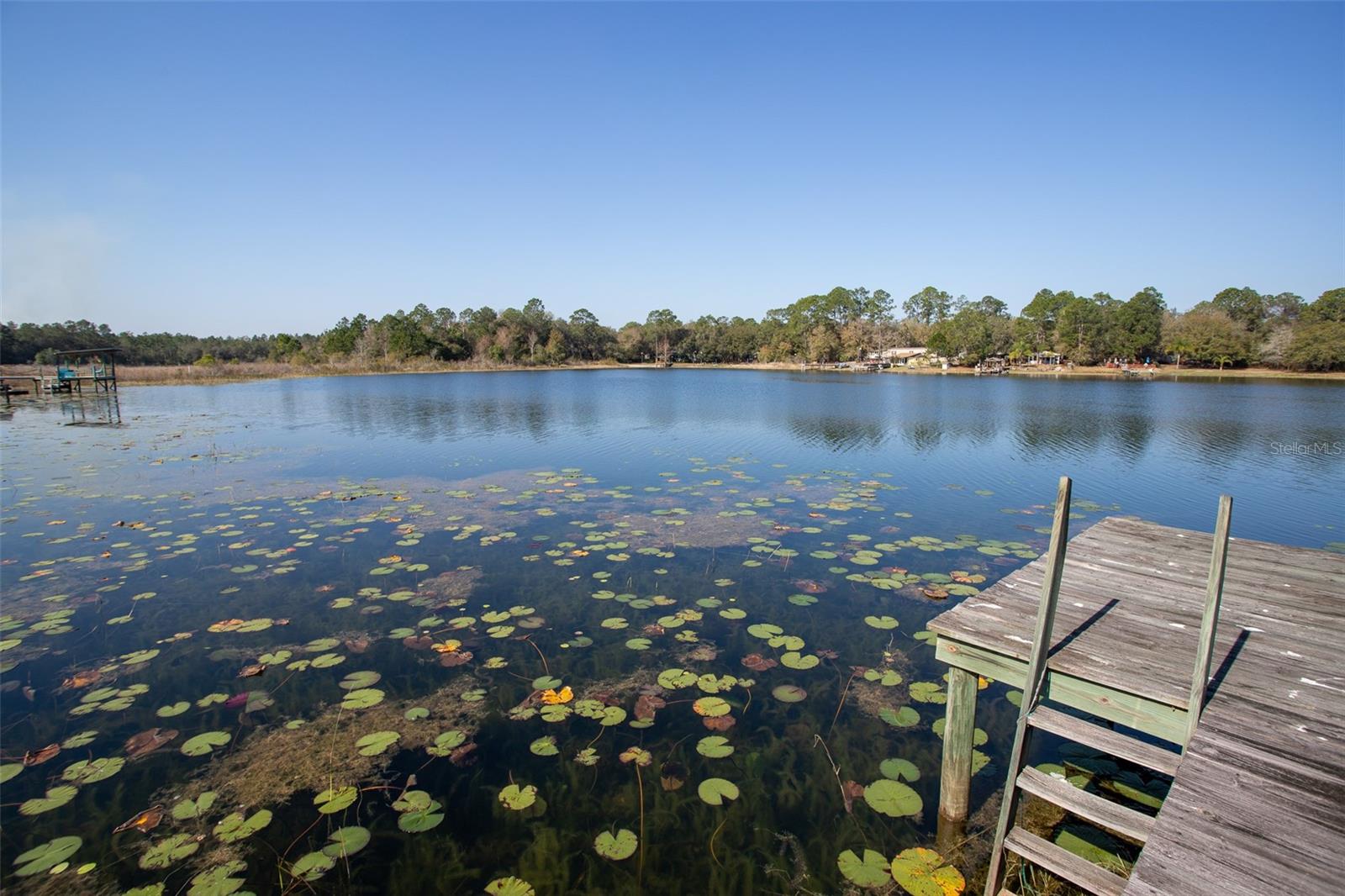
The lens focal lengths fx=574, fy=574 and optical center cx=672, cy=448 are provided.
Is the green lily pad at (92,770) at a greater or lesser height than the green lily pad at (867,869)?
greater

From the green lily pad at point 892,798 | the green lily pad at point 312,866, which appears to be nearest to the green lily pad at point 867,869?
the green lily pad at point 892,798

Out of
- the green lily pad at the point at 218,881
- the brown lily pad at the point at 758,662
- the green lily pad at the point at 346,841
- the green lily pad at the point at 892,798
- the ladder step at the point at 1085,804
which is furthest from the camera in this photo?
the brown lily pad at the point at 758,662

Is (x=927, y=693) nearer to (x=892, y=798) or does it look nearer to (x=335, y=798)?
(x=892, y=798)

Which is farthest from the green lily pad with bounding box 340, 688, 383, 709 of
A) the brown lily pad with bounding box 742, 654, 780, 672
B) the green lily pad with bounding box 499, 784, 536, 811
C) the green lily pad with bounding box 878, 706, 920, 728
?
the green lily pad with bounding box 878, 706, 920, 728

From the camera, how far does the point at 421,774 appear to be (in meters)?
3.60

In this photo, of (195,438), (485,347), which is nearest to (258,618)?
(195,438)

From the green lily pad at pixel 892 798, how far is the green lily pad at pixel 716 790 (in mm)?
799

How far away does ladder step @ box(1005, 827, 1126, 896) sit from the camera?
7.73 feet

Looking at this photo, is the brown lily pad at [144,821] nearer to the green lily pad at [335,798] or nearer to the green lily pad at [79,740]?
the green lily pad at [335,798]

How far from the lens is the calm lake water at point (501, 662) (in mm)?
3137

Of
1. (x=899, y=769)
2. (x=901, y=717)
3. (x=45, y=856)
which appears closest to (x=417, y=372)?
(x=45, y=856)

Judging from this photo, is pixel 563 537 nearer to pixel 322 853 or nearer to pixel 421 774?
pixel 421 774

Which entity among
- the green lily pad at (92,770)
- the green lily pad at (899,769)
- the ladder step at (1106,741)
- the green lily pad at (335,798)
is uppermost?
the ladder step at (1106,741)

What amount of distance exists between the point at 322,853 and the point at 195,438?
722 inches
